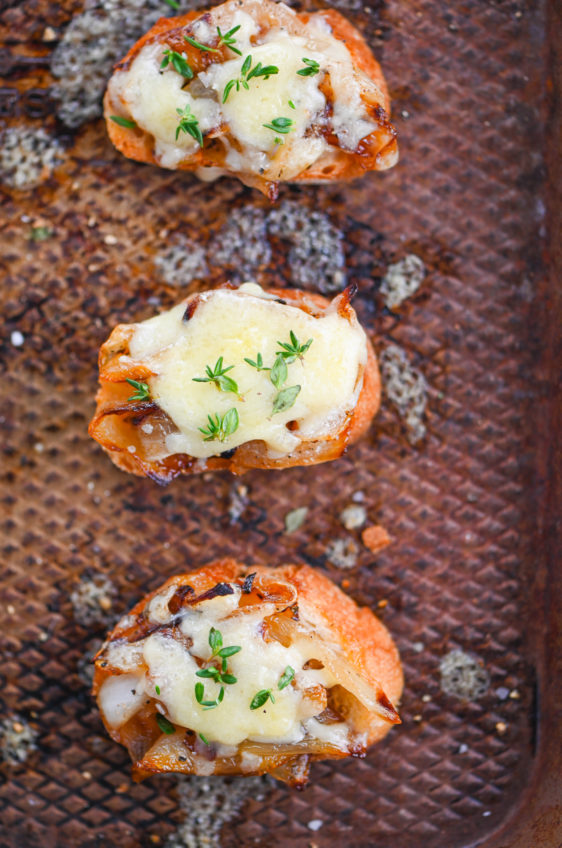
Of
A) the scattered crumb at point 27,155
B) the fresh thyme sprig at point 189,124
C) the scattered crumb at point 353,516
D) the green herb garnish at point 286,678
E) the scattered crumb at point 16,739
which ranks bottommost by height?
the scattered crumb at point 16,739

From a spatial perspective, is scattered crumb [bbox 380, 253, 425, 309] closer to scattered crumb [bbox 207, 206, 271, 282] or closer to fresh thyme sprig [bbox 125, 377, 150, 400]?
scattered crumb [bbox 207, 206, 271, 282]

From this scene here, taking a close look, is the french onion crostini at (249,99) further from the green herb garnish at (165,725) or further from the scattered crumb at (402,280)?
the green herb garnish at (165,725)

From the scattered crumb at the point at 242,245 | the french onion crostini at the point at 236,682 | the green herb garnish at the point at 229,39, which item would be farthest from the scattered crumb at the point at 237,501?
the green herb garnish at the point at 229,39

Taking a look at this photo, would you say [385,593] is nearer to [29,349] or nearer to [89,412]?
[89,412]

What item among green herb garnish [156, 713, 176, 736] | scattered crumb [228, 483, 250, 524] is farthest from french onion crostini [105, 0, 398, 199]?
green herb garnish [156, 713, 176, 736]

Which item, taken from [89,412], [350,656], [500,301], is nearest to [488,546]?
[350,656]

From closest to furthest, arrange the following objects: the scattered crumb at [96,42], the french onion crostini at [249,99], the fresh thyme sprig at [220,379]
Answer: the fresh thyme sprig at [220,379], the french onion crostini at [249,99], the scattered crumb at [96,42]
